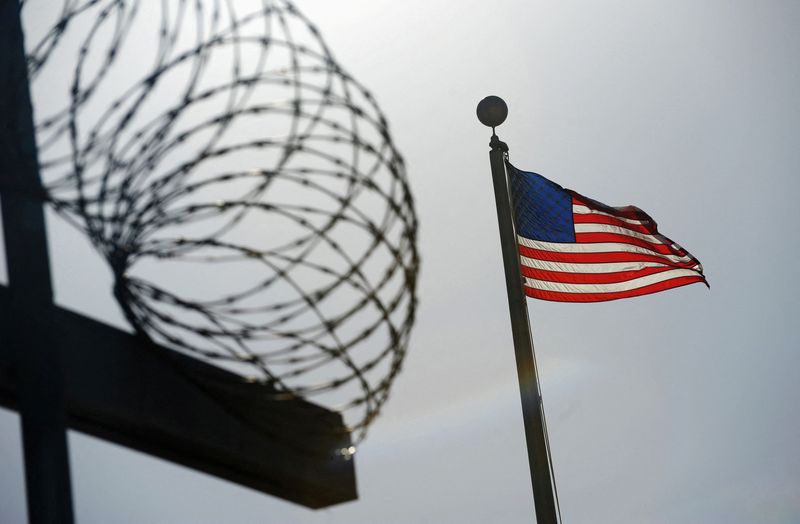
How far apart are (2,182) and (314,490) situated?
205cm

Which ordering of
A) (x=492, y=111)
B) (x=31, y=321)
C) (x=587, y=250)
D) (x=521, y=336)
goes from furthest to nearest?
(x=587, y=250), (x=492, y=111), (x=521, y=336), (x=31, y=321)

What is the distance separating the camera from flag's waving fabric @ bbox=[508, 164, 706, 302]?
7.85m

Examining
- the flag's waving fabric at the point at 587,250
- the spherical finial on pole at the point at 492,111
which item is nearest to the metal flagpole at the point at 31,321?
the spherical finial on pole at the point at 492,111

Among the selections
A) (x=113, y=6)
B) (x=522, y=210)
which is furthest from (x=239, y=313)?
(x=522, y=210)

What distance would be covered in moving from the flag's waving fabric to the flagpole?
2.88ft

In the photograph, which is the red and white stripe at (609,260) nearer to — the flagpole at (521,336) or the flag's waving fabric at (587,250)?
the flag's waving fabric at (587,250)

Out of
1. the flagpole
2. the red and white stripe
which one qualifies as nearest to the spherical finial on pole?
the flagpole

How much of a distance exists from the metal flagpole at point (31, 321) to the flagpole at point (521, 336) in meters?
2.61

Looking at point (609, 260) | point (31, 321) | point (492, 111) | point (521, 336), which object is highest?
point (492, 111)

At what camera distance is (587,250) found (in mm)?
8297

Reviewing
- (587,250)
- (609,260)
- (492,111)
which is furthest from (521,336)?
(609,260)

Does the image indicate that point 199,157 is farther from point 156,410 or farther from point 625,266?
point 625,266

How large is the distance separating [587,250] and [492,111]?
6.22ft

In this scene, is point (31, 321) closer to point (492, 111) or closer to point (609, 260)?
point (492, 111)
